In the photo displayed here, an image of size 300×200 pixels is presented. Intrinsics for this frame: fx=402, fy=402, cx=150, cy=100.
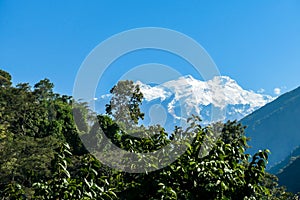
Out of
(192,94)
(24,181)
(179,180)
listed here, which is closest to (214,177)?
(179,180)

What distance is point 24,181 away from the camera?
31.3 m

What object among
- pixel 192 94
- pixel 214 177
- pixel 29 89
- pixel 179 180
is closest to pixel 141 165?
pixel 179 180

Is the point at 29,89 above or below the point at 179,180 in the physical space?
above

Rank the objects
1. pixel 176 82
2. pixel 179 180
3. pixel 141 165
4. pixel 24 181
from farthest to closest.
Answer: pixel 24 181, pixel 176 82, pixel 141 165, pixel 179 180

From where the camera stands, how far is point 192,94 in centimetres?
1249

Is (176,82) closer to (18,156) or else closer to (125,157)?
(125,157)

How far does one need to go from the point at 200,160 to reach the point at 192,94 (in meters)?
7.76

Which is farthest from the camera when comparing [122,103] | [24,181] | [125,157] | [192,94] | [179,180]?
[122,103]

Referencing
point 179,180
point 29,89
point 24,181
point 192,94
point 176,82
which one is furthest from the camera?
point 29,89

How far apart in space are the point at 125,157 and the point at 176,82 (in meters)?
2.98

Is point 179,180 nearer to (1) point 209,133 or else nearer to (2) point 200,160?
(2) point 200,160

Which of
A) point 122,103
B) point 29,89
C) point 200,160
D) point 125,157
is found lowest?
point 200,160

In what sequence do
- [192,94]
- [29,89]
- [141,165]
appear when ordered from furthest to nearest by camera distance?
[29,89]
[192,94]
[141,165]

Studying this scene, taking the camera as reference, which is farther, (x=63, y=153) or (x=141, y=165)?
(x=141, y=165)
